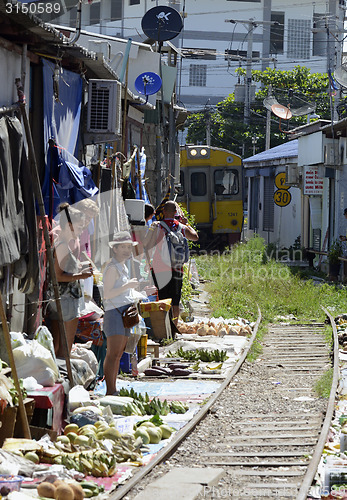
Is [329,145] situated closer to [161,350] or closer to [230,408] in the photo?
[161,350]

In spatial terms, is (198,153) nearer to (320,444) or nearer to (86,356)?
(86,356)

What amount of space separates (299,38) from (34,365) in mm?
56510

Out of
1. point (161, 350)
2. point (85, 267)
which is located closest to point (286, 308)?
point (161, 350)

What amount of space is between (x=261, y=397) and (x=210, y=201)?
19061mm

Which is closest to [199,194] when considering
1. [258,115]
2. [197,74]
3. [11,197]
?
[11,197]

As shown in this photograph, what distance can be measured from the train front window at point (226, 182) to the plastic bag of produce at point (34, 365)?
2140 centimetres

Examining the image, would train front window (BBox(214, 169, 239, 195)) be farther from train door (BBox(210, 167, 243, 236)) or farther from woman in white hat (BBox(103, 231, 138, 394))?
woman in white hat (BBox(103, 231, 138, 394))

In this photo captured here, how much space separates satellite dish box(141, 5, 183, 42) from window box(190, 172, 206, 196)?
10.4 meters

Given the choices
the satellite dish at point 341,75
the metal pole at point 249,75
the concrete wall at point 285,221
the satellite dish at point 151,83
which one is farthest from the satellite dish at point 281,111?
the metal pole at point 249,75

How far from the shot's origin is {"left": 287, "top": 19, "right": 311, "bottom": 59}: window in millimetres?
59938

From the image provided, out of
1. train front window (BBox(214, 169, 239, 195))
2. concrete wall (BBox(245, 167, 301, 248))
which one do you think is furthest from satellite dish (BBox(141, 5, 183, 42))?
concrete wall (BBox(245, 167, 301, 248))

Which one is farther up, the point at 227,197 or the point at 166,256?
the point at 227,197

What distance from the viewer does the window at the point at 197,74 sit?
6200 centimetres

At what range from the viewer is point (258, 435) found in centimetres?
753
